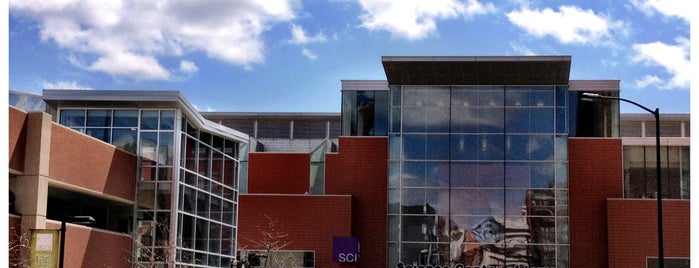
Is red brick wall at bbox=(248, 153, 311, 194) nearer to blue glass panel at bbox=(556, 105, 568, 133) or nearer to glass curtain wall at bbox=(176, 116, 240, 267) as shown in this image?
glass curtain wall at bbox=(176, 116, 240, 267)

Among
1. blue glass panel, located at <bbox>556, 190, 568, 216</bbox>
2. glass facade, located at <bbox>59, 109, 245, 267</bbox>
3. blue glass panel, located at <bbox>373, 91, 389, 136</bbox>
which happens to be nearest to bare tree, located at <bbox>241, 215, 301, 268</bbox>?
blue glass panel, located at <bbox>373, 91, 389, 136</bbox>

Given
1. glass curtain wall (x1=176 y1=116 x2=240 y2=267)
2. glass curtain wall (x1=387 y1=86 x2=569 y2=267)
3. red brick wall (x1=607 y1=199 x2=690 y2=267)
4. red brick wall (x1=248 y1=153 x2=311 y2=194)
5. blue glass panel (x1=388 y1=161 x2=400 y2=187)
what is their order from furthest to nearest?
1. red brick wall (x1=248 y1=153 x2=311 y2=194)
2. blue glass panel (x1=388 y1=161 x2=400 y2=187)
3. glass curtain wall (x1=387 y1=86 x2=569 y2=267)
4. red brick wall (x1=607 y1=199 x2=690 y2=267)
5. glass curtain wall (x1=176 y1=116 x2=240 y2=267)

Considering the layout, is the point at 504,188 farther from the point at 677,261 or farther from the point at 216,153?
the point at 216,153

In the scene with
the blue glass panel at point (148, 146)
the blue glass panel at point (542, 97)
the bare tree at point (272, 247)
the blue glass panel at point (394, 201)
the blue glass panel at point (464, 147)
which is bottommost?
the bare tree at point (272, 247)

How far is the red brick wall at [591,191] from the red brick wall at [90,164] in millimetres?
24415

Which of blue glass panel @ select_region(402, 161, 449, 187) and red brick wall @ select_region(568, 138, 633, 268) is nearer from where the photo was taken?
red brick wall @ select_region(568, 138, 633, 268)

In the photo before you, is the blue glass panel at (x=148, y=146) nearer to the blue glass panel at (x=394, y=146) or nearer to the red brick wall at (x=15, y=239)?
the red brick wall at (x=15, y=239)

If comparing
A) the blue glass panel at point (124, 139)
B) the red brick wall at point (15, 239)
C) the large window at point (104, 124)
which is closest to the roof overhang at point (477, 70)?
the blue glass panel at point (124, 139)

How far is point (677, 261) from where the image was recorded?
177ft

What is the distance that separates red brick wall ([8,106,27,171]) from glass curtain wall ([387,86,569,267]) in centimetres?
2533

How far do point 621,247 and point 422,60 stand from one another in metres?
14.5

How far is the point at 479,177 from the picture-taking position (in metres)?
56.5

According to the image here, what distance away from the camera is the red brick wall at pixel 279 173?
59719mm

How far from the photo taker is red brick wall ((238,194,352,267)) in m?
56.4
